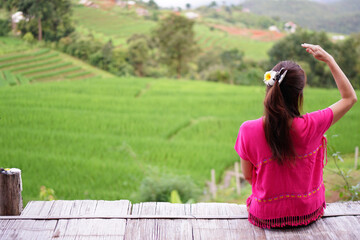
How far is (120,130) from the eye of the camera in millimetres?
4039

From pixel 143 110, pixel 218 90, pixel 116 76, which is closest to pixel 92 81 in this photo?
pixel 116 76

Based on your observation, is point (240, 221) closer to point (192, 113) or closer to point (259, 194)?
point (259, 194)

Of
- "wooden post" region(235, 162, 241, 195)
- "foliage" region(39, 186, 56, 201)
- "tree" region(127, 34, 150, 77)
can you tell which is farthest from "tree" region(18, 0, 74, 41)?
"wooden post" region(235, 162, 241, 195)

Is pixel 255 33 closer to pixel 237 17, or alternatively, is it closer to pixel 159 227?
pixel 237 17

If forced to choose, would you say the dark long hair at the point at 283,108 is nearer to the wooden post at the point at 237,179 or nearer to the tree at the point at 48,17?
the wooden post at the point at 237,179

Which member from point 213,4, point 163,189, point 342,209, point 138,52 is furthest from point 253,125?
point 213,4

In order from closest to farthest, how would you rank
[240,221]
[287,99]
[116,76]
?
[287,99] → [240,221] → [116,76]

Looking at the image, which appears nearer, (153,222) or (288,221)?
(288,221)

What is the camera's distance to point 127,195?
3645mm

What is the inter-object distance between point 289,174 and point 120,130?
277 centimetres

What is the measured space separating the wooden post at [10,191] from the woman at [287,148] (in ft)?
3.08

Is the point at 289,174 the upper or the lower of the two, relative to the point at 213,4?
lower

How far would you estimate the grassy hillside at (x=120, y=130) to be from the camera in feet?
11.8

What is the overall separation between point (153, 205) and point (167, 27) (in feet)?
9.86
